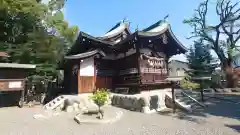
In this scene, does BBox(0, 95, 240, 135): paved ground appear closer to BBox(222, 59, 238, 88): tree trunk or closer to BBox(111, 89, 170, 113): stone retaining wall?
BBox(111, 89, 170, 113): stone retaining wall

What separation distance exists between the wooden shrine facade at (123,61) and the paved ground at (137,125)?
4.32 metres

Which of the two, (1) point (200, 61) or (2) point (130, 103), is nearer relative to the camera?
(2) point (130, 103)

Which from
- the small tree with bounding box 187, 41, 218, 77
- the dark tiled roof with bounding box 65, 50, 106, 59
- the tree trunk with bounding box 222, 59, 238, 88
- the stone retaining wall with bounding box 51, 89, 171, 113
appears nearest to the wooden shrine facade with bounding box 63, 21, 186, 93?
the dark tiled roof with bounding box 65, 50, 106, 59

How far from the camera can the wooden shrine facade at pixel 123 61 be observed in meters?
14.2

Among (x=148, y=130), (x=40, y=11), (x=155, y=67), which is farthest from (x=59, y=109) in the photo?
(x=40, y=11)

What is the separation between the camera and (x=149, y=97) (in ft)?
40.1

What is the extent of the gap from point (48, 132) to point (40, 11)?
55.5 feet

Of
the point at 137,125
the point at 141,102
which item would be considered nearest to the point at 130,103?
the point at 141,102

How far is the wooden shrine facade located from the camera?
14.2m

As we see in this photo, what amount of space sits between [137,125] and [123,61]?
807 cm

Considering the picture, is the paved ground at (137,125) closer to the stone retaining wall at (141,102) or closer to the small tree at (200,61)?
the stone retaining wall at (141,102)

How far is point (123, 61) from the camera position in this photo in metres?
16.0

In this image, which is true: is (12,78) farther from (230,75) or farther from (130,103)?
(230,75)

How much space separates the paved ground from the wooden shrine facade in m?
4.32
